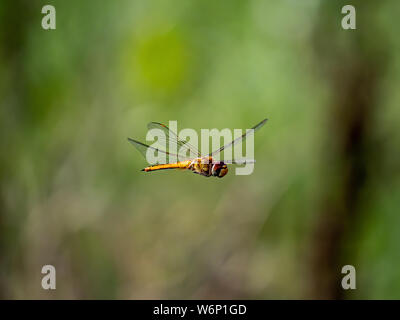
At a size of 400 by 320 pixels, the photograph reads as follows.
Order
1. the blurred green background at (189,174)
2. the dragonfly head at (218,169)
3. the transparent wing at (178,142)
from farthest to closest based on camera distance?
the blurred green background at (189,174) < the transparent wing at (178,142) < the dragonfly head at (218,169)

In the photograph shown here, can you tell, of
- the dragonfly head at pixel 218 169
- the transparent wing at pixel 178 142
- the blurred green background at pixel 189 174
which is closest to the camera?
the dragonfly head at pixel 218 169

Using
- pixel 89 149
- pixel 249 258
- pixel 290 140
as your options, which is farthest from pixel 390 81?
pixel 89 149

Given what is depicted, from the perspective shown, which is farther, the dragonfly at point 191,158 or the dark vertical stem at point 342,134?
the dark vertical stem at point 342,134

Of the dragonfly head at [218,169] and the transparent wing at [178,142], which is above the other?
the transparent wing at [178,142]

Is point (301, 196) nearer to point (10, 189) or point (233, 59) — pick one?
point (233, 59)

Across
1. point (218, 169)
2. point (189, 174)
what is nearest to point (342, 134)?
point (218, 169)

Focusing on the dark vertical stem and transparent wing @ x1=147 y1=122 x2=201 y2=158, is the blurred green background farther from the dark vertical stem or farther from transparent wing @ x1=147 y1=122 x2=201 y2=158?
transparent wing @ x1=147 y1=122 x2=201 y2=158

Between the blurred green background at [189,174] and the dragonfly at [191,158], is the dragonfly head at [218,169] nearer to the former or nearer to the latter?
the dragonfly at [191,158]

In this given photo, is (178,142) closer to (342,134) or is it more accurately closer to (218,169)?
(218,169)

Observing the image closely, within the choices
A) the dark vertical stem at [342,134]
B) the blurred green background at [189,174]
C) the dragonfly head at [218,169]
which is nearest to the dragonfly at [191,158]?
the dragonfly head at [218,169]

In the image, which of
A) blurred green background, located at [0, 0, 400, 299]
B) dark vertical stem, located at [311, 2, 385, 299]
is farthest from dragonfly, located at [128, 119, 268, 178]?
blurred green background, located at [0, 0, 400, 299]
